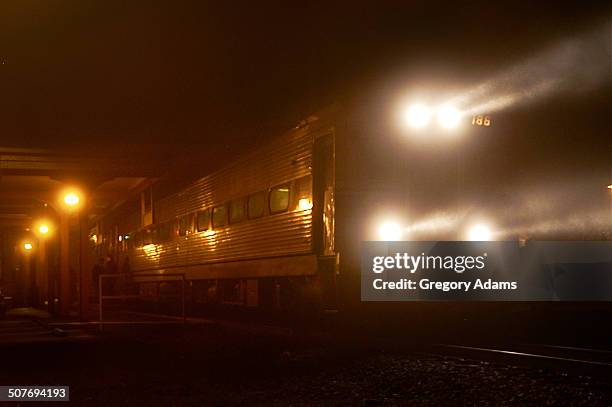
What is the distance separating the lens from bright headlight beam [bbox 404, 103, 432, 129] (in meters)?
13.0

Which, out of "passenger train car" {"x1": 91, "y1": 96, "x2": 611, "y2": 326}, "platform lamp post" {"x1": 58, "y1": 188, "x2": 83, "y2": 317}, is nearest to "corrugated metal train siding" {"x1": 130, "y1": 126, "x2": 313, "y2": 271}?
"passenger train car" {"x1": 91, "y1": 96, "x2": 611, "y2": 326}

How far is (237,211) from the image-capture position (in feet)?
59.7

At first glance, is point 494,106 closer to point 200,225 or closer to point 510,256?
point 510,256

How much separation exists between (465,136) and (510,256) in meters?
2.16

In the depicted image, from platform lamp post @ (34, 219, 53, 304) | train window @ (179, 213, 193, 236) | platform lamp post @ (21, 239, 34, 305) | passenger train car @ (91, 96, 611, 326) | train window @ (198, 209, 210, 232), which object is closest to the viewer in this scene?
passenger train car @ (91, 96, 611, 326)

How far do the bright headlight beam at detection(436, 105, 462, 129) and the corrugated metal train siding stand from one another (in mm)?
2199

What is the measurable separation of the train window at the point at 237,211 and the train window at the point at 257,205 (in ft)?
1.57

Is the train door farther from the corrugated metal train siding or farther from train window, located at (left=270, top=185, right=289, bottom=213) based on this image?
train window, located at (left=270, top=185, right=289, bottom=213)

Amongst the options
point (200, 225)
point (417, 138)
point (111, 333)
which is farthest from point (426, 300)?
point (200, 225)

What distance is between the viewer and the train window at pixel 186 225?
74.0 feet

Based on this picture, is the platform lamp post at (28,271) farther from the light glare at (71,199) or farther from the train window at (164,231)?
the light glare at (71,199)

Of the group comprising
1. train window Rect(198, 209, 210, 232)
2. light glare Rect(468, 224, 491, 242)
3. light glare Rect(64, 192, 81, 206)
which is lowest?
light glare Rect(468, 224, 491, 242)

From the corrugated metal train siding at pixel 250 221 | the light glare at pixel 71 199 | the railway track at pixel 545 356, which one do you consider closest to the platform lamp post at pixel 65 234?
the light glare at pixel 71 199

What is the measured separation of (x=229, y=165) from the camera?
62.9ft
